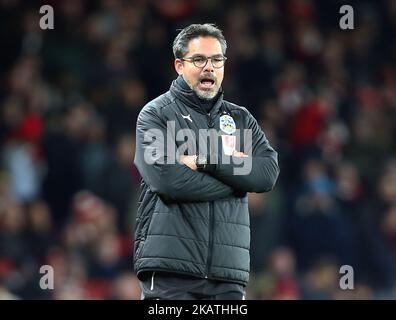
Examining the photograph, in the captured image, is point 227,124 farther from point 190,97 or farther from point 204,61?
point 204,61

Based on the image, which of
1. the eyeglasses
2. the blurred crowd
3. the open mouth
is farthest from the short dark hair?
the blurred crowd

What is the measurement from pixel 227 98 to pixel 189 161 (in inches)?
218

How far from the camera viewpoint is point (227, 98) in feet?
35.3

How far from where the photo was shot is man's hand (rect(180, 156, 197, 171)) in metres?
5.25

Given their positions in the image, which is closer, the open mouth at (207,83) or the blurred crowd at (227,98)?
the open mouth at (207,83)

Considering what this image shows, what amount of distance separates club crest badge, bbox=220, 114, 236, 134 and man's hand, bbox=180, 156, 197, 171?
0.67ft

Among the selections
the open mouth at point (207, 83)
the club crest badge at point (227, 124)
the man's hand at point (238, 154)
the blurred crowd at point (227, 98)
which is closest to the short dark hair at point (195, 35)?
the open mouth at point (207, 83)

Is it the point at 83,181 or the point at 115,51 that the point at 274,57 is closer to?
the point at 115,51

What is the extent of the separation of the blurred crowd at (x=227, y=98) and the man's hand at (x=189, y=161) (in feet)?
12.7

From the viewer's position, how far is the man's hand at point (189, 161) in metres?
5.25

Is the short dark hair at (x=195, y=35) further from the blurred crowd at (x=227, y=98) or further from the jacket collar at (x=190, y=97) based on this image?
the blurred crowd at (x=227, y=98)

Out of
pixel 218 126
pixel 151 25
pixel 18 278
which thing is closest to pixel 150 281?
pixel 218 126

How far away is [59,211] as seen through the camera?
10.1m

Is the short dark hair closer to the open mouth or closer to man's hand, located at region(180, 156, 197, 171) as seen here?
the open mouth
